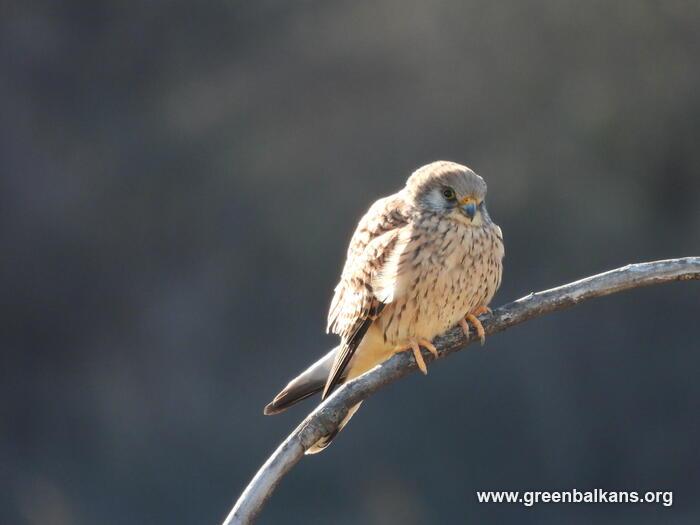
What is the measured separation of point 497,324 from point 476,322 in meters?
0.21

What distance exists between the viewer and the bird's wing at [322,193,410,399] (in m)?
2.27

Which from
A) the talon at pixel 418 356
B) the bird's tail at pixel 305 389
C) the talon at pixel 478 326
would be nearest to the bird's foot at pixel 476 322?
the talon at pixel 478 326

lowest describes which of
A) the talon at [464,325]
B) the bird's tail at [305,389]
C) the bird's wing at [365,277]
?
Answer: the talon at [464,325]

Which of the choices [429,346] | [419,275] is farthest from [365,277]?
[429,346]

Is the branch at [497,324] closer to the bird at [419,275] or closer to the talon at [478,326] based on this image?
the talon at [478,326]

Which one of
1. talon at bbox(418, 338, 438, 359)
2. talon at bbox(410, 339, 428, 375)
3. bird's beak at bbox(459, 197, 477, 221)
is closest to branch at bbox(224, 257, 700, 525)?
talon at bbox(410, 339, 428, 375)

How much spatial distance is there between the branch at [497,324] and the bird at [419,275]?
0.93 ft

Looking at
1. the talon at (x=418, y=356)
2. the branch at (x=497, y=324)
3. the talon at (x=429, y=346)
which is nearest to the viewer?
the branch at (x=497, y=324)

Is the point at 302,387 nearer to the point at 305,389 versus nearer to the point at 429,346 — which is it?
the point at 305,389

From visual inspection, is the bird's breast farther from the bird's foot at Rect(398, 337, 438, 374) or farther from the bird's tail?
the bird's tail

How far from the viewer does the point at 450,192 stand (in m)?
2.29

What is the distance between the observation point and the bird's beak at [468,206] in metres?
2.26

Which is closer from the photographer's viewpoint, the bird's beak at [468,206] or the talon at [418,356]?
the talon at [418,356]

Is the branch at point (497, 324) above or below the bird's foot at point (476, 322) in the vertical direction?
above
